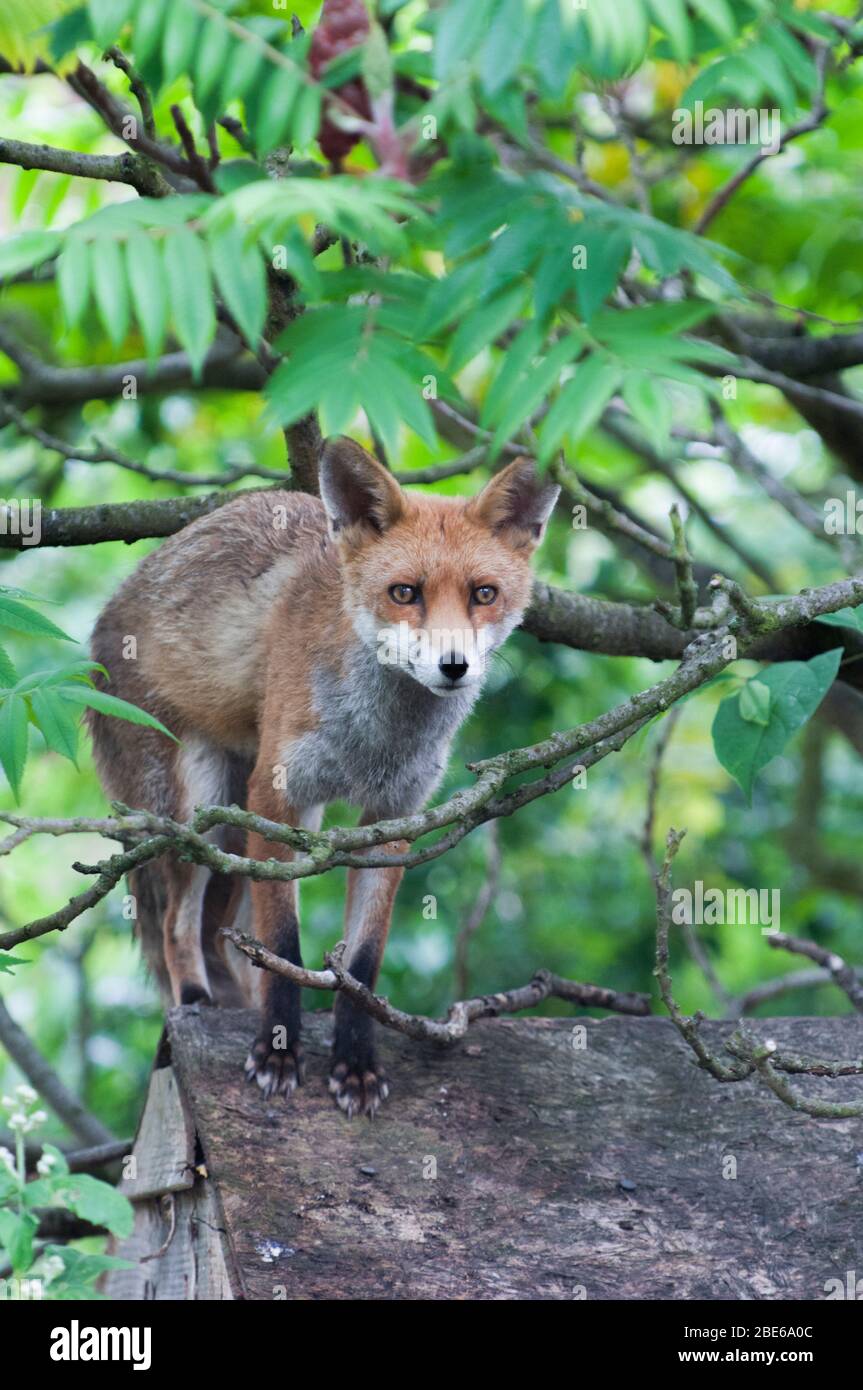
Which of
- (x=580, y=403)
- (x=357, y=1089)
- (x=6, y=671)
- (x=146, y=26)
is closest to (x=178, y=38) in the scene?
(x=146, y=26)

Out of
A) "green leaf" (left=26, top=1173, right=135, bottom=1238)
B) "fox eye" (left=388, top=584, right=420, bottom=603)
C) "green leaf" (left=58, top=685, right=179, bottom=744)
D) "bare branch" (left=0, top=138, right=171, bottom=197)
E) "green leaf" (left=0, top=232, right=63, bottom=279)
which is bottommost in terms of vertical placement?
"green leaf" (left=26, top=1173, right=135, bottom=1238)

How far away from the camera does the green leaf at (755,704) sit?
4754 millimetres

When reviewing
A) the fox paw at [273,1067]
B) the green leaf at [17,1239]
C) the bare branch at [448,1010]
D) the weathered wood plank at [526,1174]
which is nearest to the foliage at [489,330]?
the bare branch at [448,1010]

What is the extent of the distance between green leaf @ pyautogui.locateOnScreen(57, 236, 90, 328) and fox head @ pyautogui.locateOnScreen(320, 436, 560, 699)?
228 cm

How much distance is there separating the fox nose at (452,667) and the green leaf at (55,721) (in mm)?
1295

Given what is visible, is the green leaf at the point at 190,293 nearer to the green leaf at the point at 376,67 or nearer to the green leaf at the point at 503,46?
the green leaf at the point at 376,67

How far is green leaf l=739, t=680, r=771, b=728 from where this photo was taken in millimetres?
4754

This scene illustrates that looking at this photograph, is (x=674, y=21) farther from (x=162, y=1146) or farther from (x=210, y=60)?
(x=162, y=1146)

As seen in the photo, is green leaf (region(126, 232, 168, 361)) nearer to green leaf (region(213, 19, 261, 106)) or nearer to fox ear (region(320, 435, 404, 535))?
green leaf (region(213, 19, 261, 106))

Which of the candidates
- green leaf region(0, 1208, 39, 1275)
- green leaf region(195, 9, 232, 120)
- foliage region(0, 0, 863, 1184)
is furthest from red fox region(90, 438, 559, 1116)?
green leaf region(195, 9, 232, 120)

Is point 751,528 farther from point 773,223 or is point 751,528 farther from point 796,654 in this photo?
point 796,654

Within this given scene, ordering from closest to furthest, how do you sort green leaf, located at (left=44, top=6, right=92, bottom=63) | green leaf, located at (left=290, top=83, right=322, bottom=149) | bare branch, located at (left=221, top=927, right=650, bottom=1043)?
green leaf, located at (left=290, top=83, right=322, bottom=149), green leaf, located at (left=44, top=6, right=92, bottom=63), bare branch, located at (left=221, top=927, right=650, bottom=1043)

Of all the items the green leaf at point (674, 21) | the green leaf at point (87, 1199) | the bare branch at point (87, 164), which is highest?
the bare branch at point (87, 164)

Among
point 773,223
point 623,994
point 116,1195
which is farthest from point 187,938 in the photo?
point 773,223
